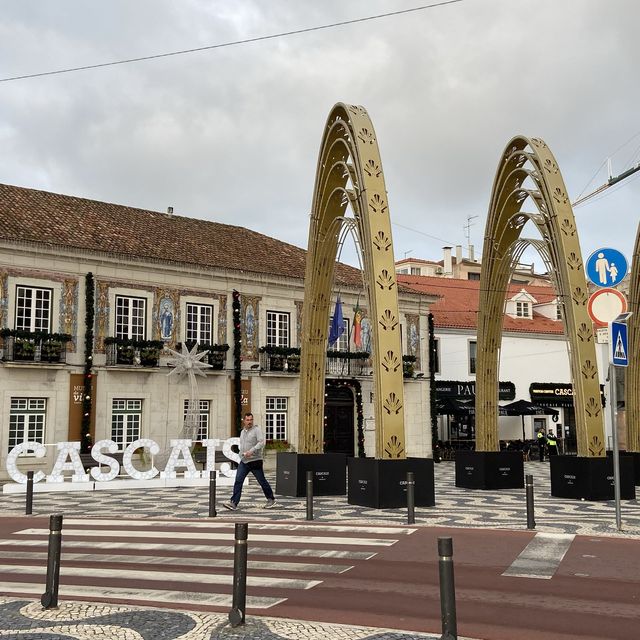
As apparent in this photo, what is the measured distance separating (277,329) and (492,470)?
1477 cm

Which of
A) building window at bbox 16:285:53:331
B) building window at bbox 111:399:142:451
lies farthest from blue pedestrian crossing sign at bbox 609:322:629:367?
building window at bbox 16:285:53:331

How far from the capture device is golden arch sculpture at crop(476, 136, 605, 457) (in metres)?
15.8

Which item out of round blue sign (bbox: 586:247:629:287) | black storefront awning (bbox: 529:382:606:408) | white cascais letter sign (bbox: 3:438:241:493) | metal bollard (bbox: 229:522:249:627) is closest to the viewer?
metal bollard (bbox: 229:522:249:627)

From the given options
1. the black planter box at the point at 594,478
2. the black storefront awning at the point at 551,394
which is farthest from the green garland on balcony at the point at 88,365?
the black storefront awning at the point at 551,394

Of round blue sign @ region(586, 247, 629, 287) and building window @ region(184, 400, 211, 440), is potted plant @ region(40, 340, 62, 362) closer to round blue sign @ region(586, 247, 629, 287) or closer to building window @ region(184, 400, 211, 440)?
building window @ region(184, 400, 211, 440)

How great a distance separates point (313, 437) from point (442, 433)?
23.7 meters

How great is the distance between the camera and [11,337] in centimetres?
2550

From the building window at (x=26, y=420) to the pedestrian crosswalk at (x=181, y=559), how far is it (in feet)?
43.8

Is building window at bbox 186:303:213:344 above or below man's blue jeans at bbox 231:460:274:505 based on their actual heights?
above

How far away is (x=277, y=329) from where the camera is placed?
3222 centimetres

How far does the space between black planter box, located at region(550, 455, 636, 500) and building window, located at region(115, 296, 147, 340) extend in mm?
17406

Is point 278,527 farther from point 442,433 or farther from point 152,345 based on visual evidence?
point 442,433

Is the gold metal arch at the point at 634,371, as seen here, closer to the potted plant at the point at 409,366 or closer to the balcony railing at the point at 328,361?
the balcony railing at the point at 328,361

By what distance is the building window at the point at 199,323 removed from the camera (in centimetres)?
3003
